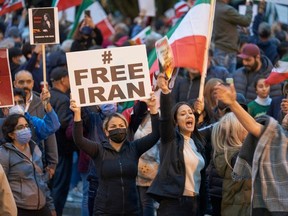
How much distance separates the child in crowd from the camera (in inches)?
554

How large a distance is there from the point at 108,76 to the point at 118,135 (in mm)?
605

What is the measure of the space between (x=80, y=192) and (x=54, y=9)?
4367 mm

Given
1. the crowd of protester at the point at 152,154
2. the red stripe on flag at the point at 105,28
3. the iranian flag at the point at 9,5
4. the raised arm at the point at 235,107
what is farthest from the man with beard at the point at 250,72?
the raised arm at the point at 235,107

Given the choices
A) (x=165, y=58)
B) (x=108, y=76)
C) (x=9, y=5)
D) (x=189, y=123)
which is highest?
(x=9, y=5)

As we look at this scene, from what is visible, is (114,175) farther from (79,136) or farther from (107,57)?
(107,57)

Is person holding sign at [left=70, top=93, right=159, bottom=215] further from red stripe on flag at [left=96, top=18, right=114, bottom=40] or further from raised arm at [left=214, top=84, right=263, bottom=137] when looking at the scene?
red stripe on flag at [left=96, top=18, right=114, bottom=40]

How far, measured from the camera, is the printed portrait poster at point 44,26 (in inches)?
478

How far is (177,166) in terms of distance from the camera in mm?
10859

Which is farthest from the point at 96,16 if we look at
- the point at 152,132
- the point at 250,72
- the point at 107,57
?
the point at 152,132

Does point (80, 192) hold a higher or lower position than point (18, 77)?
lower

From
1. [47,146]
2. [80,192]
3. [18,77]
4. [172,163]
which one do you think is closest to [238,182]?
[172,163]

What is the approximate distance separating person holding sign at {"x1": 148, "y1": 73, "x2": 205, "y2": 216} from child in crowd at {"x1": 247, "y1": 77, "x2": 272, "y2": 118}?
3.10 meters

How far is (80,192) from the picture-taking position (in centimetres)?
1583

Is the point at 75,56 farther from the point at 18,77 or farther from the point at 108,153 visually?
the point at 18,77
